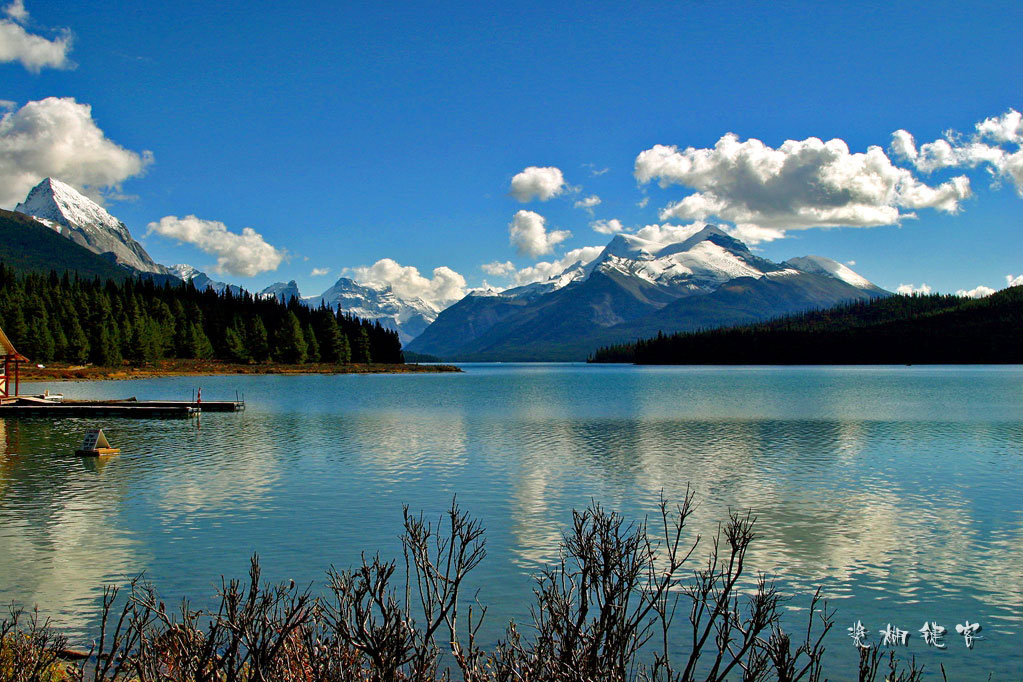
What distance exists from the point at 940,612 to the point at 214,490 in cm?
2472

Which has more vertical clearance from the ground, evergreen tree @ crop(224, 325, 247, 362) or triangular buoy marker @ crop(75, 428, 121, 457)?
evergreen tree @ crop(224, 325, 247, 362)

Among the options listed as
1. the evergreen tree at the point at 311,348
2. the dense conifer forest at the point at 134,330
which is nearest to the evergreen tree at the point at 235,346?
the dense conifer forest at the point at 134,330

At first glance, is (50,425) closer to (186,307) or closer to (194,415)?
(194,415)

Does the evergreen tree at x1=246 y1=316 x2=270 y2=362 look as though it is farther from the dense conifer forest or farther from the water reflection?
the water reflection

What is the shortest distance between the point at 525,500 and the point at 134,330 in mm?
147640

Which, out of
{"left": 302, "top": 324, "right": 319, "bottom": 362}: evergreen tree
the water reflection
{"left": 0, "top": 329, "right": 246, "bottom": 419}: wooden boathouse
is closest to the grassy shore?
{"left": 302, "top": 324, "right": 319, "bottom": 362}: evergreen tree

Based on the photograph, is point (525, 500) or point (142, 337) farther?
point (142, 337)

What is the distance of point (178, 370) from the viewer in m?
153

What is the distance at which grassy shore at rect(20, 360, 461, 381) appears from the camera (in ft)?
404

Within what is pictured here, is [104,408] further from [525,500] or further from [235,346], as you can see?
[235,346]

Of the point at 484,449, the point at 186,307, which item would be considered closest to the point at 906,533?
the point at 484,449

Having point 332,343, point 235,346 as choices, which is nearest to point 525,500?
point 235,346

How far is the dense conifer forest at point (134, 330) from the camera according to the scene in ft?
461

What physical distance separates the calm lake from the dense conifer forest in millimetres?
95336
